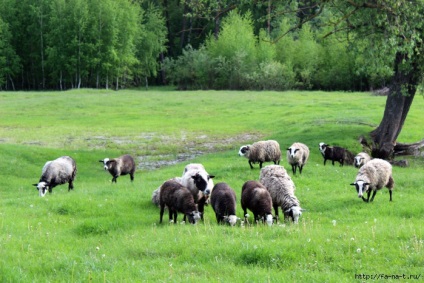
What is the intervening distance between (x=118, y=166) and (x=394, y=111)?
1643 centimetres

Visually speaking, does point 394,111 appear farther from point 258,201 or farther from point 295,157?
point 258,201

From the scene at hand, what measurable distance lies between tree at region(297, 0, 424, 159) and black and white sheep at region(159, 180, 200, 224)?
10278 millimetres

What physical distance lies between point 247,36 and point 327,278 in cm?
8979

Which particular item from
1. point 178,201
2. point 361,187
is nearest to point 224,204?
point 178,201

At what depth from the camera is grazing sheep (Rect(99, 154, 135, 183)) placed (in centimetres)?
2092

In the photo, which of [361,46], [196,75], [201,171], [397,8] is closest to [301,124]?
[361,46]

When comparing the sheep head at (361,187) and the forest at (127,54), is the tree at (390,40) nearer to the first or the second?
the sheep head at (361,187)

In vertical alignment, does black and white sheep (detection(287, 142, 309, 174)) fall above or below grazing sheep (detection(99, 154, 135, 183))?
above

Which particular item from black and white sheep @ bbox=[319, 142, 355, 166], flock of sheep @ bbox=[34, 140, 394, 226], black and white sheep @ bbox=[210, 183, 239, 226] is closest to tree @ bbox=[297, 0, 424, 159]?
black and white sheep @ bbox=[319, 142, 355, 166]

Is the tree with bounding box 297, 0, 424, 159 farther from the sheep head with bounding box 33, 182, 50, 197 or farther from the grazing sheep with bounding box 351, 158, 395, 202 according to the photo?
the sheep head with bounding box 33, 182, 50, 197

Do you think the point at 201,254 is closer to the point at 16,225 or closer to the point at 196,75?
the point at 16,225

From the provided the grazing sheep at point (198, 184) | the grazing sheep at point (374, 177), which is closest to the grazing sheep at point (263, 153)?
the grazing sheep at point (374, 177)

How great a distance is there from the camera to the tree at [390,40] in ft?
68.9

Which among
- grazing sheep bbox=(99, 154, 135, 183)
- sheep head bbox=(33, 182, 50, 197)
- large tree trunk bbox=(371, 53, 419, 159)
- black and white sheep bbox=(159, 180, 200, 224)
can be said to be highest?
large tree trunk bbox=(371, 53, 419, 159)
